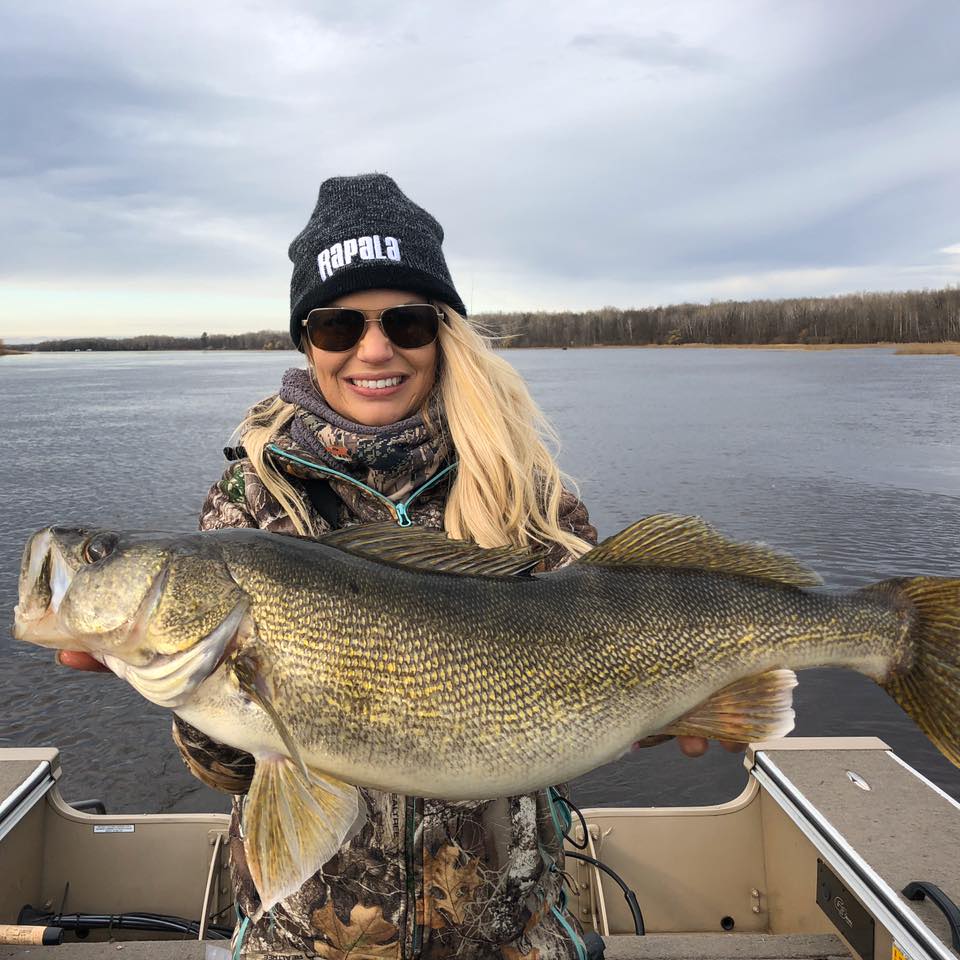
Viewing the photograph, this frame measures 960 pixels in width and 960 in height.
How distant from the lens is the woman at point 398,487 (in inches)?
86.7

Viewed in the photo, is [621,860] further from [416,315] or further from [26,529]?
[26,529]

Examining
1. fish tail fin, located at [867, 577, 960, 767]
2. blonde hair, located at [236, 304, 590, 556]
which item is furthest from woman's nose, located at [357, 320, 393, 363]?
fish tail fin, located at [867, 577, 960, 767]

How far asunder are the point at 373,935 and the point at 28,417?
28063 mm

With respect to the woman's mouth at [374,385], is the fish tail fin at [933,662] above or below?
below

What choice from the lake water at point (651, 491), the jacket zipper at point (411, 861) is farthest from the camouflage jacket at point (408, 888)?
the lake water at point (651, 491)

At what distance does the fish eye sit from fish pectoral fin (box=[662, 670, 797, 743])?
1552mm

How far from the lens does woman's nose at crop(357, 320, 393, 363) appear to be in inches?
103

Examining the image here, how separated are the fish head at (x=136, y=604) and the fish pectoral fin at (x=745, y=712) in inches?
49.6

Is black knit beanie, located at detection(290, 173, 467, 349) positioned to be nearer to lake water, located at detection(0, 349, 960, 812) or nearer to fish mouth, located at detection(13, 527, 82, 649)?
fish mouth, located at detection(13, 527, 82, 649)

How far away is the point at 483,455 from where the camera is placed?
2650 millimetres

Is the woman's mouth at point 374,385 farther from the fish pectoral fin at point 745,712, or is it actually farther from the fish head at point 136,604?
the fish pectoral fin at point 745,712

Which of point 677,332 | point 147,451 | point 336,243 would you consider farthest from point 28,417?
point 677,332

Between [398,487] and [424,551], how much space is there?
0.63 m

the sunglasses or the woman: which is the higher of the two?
the sunglasses
